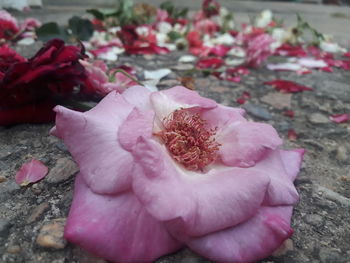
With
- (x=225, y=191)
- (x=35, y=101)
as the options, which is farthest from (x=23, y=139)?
(x=225, y=191)

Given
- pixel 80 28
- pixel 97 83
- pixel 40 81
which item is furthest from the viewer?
pixel 80 28

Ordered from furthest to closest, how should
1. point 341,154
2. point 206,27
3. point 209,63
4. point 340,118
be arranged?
point 206,27 < point 209,63 < point 340,118 < point 341,154

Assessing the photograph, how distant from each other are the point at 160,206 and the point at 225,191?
0.14 metres

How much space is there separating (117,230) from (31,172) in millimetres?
429

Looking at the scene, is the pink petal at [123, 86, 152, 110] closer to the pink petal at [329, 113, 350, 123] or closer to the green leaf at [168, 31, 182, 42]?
the pink petal at [329, 113, 350, 123]

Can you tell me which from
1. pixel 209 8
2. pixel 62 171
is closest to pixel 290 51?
pixel 209 8

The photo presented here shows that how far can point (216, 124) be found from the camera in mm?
978

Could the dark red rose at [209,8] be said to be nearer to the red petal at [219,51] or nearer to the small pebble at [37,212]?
the red petal at [219,51]

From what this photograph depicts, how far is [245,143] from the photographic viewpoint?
0.87 m

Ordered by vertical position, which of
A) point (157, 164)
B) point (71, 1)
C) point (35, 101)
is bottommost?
point (71, 1)

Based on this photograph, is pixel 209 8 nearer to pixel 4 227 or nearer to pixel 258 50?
pixel 258 50

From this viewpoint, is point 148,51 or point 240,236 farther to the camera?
point 148,51

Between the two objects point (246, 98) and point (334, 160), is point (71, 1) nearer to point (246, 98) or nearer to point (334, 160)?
point (246, 98)

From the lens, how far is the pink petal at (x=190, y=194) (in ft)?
2.23
